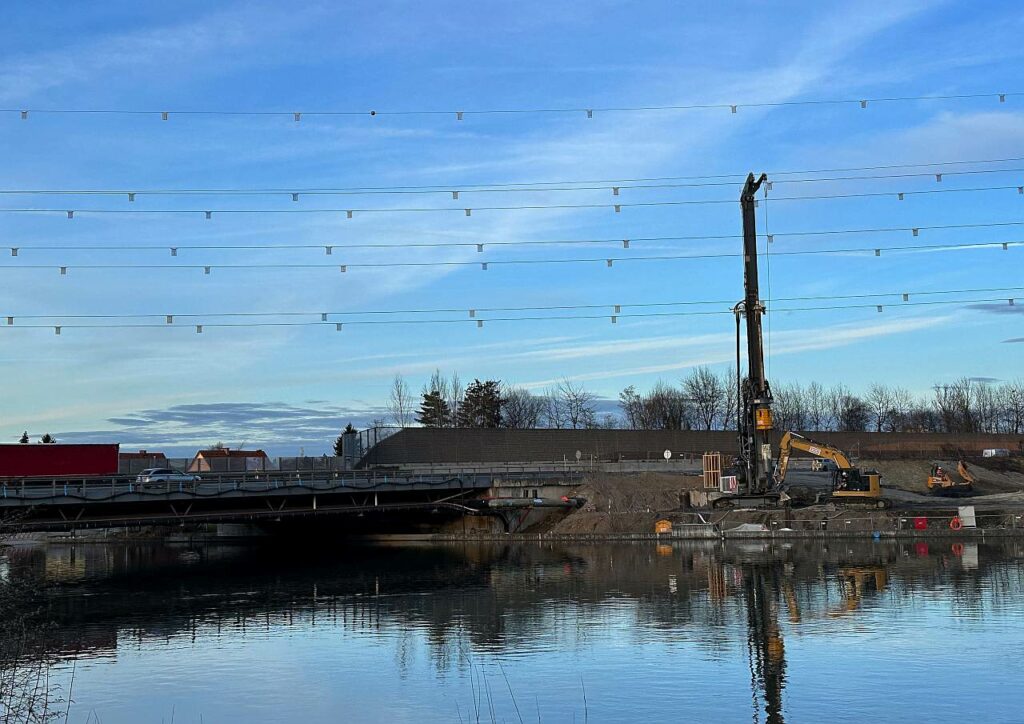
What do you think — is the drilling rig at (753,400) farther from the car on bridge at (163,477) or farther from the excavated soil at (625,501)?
the car on bridge at (163,477)

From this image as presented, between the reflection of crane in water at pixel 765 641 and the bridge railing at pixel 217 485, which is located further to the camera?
the bridge railing at pixel 217 485

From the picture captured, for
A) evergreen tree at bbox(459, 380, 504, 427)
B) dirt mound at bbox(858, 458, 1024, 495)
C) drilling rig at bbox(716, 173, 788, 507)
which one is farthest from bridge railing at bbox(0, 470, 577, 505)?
evergreen tree at bbox(459, 380, 504, 427)

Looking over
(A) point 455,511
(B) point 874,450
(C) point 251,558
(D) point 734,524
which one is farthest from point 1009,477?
(C) point 251,558

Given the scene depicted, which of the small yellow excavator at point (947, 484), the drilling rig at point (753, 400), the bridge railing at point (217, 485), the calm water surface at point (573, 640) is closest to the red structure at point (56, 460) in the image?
the bridge railing at point (217, 485)

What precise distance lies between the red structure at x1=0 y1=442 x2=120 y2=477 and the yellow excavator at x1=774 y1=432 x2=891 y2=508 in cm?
5575

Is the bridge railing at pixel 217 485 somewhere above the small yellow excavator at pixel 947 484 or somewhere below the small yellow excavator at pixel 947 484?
above

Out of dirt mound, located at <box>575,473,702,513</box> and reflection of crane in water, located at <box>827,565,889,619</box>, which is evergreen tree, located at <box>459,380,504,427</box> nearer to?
dirt mound, located at <box>575,473,702,513</box>

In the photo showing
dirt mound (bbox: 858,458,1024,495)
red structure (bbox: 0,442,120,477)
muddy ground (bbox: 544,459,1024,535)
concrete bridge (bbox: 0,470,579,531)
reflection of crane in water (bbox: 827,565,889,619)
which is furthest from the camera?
dirt mound (bbox: 858,458,1024,495)

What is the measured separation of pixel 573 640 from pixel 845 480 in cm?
4785

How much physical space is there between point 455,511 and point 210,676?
2261 inches

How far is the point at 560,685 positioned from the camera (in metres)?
31.3

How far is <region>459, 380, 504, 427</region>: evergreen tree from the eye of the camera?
18125 centimetres

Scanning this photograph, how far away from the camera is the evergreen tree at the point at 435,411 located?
183875 mm

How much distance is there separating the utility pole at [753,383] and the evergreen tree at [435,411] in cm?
10834
